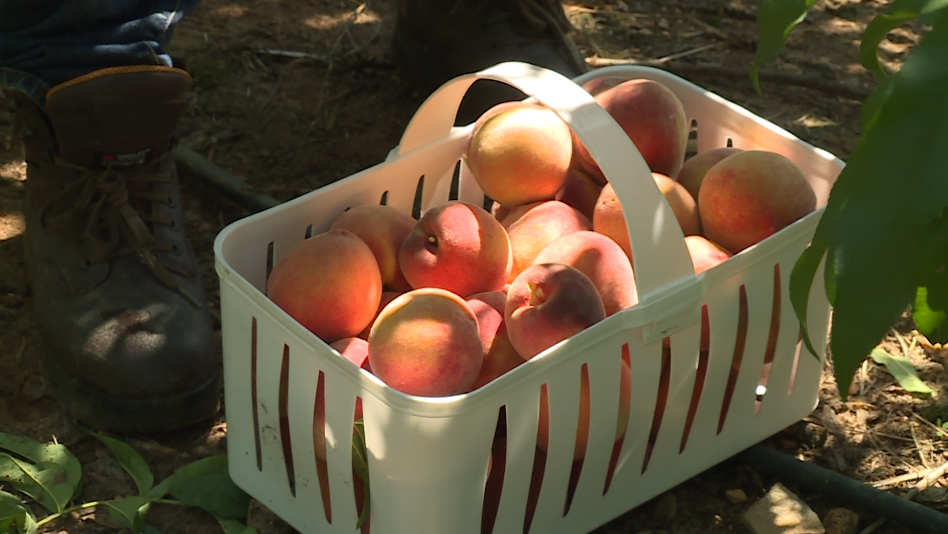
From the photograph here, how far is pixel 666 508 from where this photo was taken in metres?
1.30

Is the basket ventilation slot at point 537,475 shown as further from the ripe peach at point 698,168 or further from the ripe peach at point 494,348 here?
the ripe peach at point 698,168

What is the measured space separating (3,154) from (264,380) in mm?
1092

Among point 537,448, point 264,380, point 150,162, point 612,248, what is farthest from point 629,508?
point 150,162

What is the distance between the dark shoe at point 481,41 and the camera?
1.94 meters

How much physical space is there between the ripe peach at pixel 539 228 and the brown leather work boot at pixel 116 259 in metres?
0.48

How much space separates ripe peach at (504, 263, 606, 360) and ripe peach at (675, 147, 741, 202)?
1.16ft

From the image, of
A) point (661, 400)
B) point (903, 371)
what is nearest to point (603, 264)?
point (661, 400)

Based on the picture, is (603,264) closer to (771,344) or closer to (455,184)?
(771,344)

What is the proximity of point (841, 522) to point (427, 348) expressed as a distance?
0.61m

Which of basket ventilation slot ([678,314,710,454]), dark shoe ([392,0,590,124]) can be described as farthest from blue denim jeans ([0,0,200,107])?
basket ventilation slot ([678,314,710,454])

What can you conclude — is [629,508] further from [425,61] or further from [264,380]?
[425,61]

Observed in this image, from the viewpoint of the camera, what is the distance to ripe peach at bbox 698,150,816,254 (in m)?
1.26

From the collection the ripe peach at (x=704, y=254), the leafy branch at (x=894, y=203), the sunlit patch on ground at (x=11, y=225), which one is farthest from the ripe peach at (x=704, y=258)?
the sunlit patch on ground at (x=11, y=225)

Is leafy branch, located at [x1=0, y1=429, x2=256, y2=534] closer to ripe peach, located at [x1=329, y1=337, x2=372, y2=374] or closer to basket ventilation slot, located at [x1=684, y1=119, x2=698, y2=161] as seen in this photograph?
ripe peach, located at [x1=329, y1=337, x2=372, y2=374]
